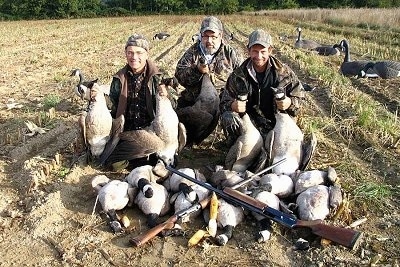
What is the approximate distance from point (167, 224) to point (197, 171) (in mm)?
899

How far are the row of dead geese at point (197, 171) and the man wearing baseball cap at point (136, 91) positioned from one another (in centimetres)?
27

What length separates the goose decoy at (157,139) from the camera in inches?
201

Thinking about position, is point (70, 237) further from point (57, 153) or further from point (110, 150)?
point (57, 153)

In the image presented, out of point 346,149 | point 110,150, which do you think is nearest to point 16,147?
point 110,150

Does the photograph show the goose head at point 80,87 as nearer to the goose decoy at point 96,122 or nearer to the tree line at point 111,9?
the goose decoy at point 96,122

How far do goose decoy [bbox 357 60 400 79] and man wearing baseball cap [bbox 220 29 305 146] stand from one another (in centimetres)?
542

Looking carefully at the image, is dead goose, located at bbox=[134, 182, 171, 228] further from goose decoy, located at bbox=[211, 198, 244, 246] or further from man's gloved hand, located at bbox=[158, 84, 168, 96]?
man's gloved hand, located at bbox=[158, 84, 168, 96]

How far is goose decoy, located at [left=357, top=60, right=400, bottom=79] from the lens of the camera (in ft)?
32.7

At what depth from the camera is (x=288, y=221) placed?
3.92 metres

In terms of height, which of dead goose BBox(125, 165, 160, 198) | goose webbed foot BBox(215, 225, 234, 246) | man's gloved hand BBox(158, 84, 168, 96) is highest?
man's gloved hand BBox(158, 84, 168, 96)

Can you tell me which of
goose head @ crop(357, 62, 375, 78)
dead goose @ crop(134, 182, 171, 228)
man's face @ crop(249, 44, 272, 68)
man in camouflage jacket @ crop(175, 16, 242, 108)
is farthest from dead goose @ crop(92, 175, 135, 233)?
goose head @ crop(357, 62, 375, 78)

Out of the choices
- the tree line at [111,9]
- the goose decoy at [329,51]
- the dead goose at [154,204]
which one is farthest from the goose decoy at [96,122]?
the tree line at [111,9]

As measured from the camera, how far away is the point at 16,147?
6.07 metres

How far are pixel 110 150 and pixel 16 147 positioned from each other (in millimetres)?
1593
